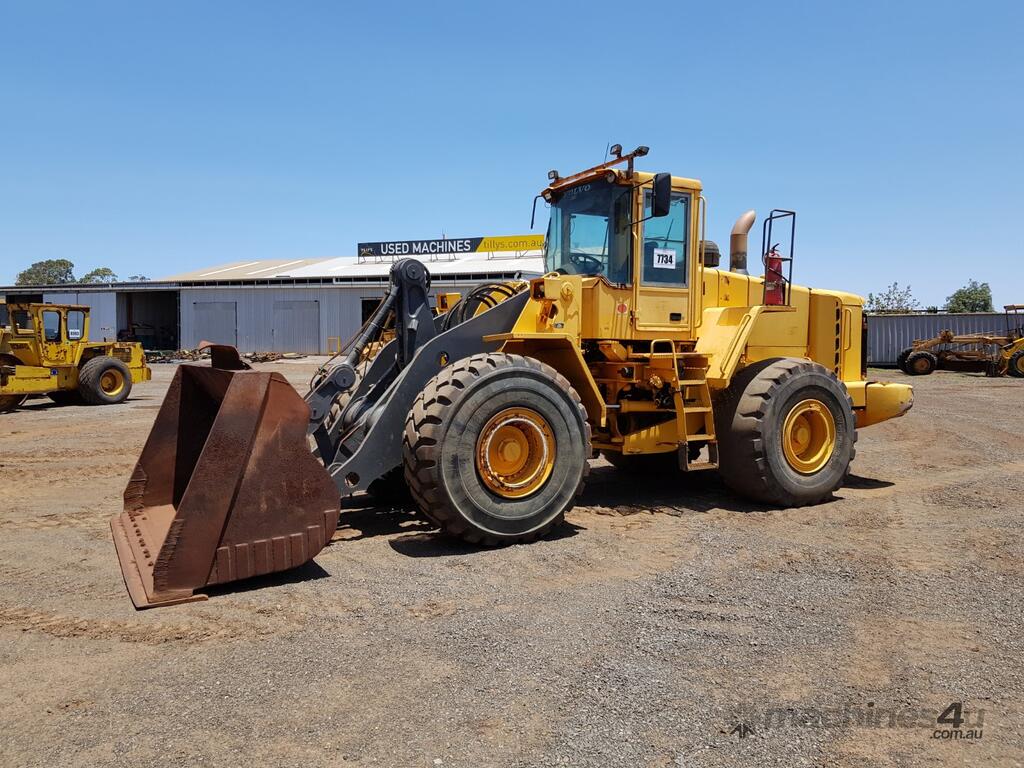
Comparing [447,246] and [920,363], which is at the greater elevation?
[447,246]

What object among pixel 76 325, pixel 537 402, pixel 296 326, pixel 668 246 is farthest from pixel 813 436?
pixel 296 326

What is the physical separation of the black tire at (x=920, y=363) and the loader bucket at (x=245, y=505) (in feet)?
92.7

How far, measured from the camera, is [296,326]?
37.4 m

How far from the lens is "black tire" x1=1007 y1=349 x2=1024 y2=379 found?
26.4 metres

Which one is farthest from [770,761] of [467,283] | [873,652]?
[467,283]

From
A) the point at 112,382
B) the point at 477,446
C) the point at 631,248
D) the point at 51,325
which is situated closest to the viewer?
the point at 477,446

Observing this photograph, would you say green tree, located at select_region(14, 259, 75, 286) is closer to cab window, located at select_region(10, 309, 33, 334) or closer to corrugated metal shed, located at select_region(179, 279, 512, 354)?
corrugated metal shed, located at select_region(179, 279, 512, 354)

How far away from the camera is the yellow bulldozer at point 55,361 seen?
16.2 m

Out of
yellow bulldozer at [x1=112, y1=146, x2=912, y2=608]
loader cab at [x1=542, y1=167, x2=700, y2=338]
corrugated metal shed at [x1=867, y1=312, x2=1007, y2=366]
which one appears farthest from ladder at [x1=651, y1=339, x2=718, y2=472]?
corrugated metal shed at [x1=867, y1=312, x2=1007, y2=366]

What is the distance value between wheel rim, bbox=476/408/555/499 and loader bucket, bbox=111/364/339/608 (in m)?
1.32

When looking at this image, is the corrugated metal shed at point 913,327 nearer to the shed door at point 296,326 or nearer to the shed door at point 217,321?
the shed door at point 296,326

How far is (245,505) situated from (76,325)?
1557 cm

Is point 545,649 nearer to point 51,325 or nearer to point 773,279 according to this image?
point 773,279

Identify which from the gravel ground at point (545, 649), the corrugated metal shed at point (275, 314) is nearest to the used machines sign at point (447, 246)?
the corrugated metal shed at point (275, 314)
